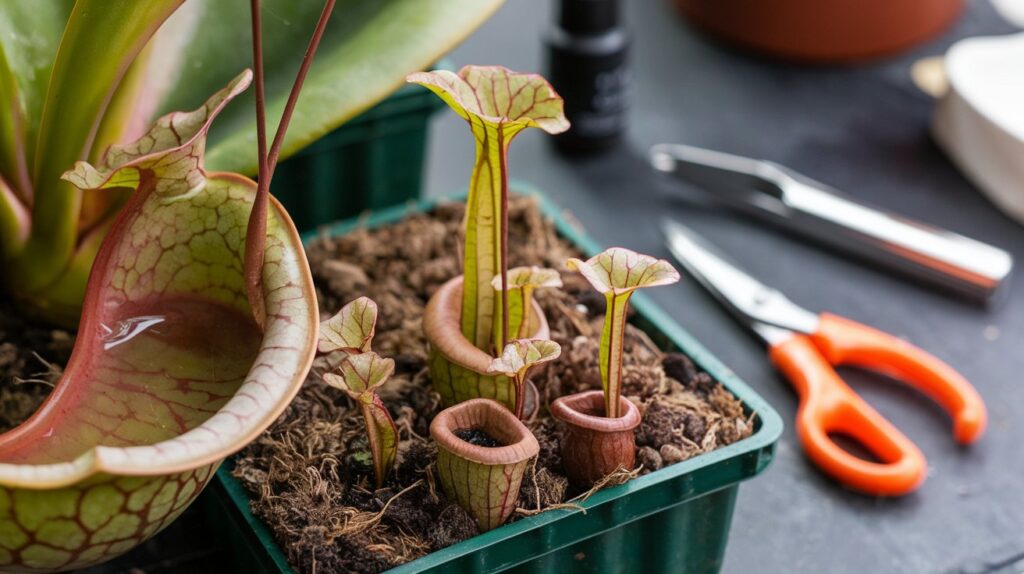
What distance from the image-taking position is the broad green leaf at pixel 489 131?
41 cm

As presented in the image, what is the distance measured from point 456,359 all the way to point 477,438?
1.7 inches

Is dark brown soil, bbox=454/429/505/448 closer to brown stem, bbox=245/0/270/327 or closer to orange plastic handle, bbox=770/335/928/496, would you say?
brown stem, bbox=245/0/270/327

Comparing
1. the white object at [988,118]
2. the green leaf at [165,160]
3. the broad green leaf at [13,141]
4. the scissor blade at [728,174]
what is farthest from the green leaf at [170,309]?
the white object at [988,118]

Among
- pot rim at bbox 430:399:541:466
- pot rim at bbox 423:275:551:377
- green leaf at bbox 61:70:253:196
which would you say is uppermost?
green leaf at bbox 61:70:253:196

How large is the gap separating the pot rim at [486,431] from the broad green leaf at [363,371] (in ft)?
0.10

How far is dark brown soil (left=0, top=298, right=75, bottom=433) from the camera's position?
0.54 metres

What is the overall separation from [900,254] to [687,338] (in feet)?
0.89

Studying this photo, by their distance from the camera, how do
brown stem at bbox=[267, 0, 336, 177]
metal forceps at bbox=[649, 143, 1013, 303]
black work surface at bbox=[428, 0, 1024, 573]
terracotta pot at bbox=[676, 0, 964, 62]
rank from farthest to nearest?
1. terracotta pot at bbox=[676, 0, 964, 62]
2. metal forceps at bbox=[649, 143, 1013, 303]
3. black work surface at bbox=[428, 0, 1024, 573]
4. brown stem at bbox=[267, 0, 336, 177]

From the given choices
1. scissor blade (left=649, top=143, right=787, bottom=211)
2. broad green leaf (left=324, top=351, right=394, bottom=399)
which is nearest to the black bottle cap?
scissor blade (left=649, top=143, right=787, bottom=211)

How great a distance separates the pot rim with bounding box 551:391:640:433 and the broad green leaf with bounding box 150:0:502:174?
0.19 m

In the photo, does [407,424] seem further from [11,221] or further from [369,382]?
[11,221]

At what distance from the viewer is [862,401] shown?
25.9 inches

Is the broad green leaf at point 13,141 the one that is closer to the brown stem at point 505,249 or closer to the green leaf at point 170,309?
the green leaf at point 170,309

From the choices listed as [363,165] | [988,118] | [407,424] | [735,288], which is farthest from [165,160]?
[988,118]
